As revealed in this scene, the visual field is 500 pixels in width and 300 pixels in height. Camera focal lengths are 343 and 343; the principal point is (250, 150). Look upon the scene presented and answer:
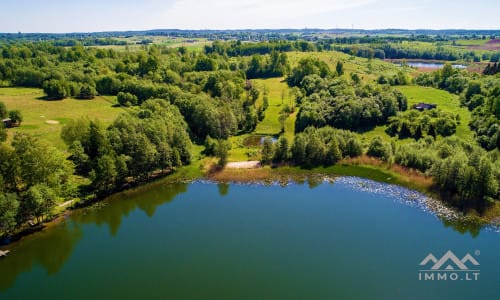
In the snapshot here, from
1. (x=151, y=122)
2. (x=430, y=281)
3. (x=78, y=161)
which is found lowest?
(x=430, y=281)

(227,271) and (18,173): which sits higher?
(18,173)

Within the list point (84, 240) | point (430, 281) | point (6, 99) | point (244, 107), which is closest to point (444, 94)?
point (244, 107)

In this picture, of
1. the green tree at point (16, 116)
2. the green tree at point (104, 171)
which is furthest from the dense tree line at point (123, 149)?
the green tree at point (16, 116)

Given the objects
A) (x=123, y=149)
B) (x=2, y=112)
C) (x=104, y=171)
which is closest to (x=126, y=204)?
(x=104, y=171)

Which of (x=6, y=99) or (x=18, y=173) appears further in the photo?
(x=6, y=99)

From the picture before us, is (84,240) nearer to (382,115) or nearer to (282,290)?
(282,290)

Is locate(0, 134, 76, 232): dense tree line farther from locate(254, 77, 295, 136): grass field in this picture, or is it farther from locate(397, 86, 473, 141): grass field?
locate(397, 86, 473, 141): grass field

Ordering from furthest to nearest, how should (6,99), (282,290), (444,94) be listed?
(444,94)
(6,99)
(282,290)

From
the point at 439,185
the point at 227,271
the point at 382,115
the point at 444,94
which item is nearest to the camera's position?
the point at 227,271
